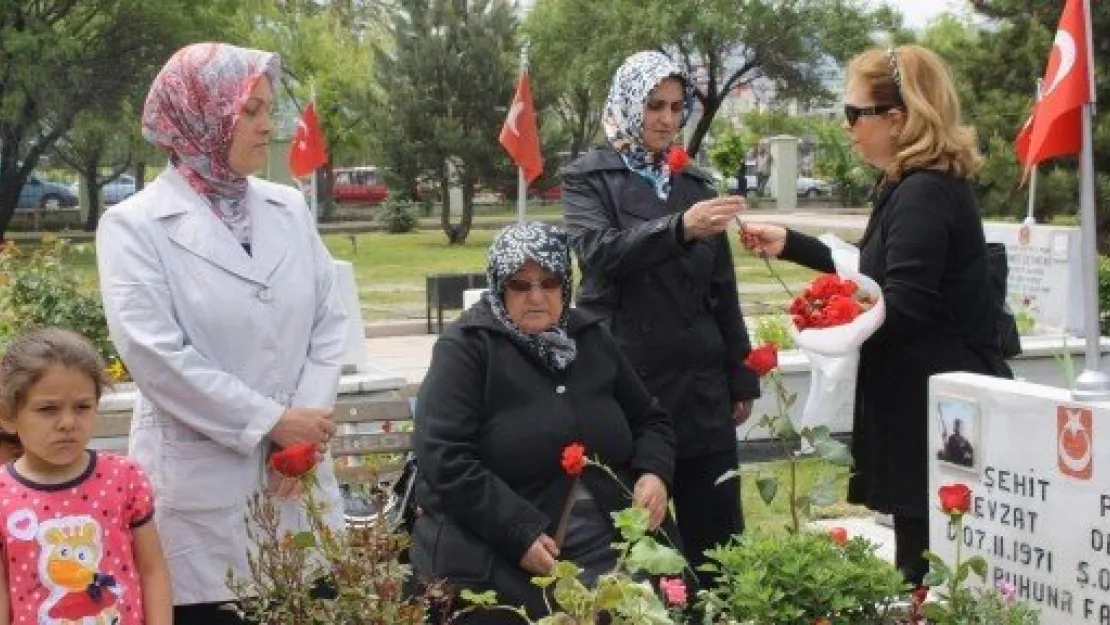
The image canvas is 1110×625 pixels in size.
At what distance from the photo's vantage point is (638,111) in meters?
4.37

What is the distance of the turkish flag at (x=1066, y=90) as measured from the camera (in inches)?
171

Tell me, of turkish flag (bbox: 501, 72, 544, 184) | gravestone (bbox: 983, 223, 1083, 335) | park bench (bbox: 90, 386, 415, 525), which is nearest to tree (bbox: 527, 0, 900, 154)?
turkish flag (bbox: 501, 72, 544, 184)

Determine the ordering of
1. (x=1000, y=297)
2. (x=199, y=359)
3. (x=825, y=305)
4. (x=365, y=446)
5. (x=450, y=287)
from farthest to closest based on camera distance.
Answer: (x=450, y=287), (x=365, y=446), (x=1000, y=297), (x=199, y=359), (x=825, y=305)

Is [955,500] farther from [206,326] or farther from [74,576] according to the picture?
[74,576]

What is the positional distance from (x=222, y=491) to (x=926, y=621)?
1463mm

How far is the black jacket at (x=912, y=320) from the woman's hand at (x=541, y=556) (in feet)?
2.83

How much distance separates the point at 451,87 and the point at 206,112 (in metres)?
33.6

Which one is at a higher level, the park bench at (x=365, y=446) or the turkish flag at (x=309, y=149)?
the turkish flag at (x=309, y=149)

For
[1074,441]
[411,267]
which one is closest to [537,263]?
[1074,441]

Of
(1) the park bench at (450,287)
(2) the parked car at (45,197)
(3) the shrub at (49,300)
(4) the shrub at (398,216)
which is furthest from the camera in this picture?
(2) the parked car at (45,197)

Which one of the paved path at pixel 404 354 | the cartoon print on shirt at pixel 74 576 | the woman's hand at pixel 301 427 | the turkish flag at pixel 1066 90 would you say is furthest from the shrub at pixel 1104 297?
the cartoon print on shirt at pixel 74 576

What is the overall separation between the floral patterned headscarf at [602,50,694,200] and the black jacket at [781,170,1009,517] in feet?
1.61

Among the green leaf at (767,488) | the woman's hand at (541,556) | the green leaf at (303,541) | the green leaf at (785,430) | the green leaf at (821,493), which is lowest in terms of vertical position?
the woman's hand at (541,556)

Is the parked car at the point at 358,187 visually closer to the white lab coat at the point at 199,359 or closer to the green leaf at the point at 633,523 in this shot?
the white lab coat at the point at 199,359
